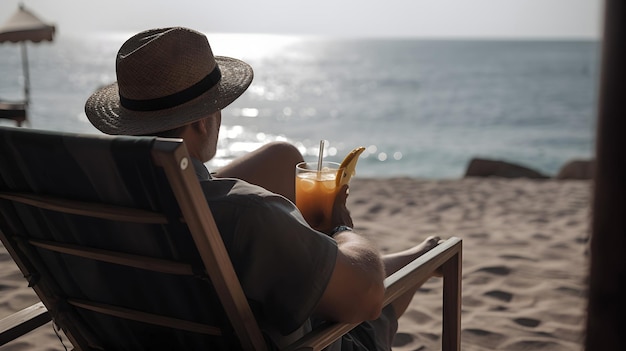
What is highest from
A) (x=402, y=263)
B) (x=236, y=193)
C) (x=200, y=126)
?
(x=200, y=126)

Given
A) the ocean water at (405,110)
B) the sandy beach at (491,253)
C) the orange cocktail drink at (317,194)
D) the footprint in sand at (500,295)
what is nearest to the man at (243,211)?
the orange cocktail drink at (317,194)

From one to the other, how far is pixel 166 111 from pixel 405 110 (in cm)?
2767

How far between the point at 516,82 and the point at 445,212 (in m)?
37.8

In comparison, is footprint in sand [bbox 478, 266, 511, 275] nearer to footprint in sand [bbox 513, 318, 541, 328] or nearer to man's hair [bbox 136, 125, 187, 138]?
footprint in sand [bbox 513, 318, 541, 328]

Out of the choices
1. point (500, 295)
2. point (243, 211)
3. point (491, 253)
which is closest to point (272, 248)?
point (243, 211)

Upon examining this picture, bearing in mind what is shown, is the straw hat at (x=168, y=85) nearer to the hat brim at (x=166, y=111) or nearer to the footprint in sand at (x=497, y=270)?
the hat brim at (x=166, y=111)

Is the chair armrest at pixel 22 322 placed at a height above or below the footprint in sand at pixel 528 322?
above

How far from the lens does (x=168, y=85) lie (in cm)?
150

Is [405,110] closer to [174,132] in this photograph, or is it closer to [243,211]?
[174,132]

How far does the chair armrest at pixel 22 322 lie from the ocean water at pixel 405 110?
1329 millimetres

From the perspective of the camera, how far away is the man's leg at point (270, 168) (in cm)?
222

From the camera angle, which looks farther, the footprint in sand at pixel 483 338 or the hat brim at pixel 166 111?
the footprint in sand at pixel 483 338

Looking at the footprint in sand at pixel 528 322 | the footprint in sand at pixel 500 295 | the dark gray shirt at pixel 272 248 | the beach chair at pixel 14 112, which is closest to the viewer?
the dark gray shirt at pixel 272 248

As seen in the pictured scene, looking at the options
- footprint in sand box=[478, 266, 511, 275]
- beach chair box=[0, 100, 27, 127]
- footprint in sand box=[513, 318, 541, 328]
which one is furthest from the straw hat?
beach chair box=[0, 100, 27, 127]
